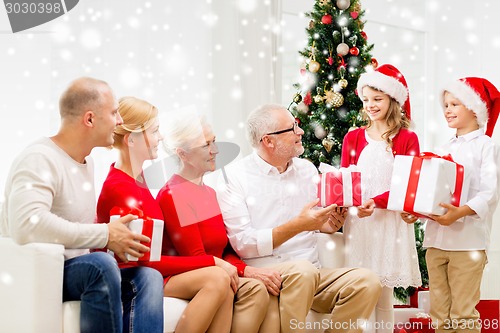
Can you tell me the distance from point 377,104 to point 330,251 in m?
0.71

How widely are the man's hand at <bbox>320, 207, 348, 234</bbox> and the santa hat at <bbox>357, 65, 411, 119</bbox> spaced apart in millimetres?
606

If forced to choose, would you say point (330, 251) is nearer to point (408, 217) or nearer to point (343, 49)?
point (408, 217)

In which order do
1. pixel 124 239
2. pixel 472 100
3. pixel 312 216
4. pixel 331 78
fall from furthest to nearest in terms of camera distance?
pixel 331 78
pixel 472 100
pixel 312 216
pixel 124 239

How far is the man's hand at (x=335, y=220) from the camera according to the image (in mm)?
2795

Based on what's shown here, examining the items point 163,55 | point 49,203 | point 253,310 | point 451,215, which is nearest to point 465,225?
point 451,215

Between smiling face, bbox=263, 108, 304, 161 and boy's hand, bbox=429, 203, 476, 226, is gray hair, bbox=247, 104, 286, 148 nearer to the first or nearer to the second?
smiling face, bbox=263, 108, 304, 161

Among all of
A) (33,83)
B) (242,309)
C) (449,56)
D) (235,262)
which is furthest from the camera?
(449,56)

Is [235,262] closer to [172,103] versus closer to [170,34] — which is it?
[172,103]

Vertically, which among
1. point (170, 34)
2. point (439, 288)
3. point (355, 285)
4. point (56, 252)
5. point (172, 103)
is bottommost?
point (439, 288)

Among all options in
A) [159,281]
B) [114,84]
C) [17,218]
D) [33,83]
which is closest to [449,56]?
[114,84]

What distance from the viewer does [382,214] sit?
2.91m

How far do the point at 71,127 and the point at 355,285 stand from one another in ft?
3.99

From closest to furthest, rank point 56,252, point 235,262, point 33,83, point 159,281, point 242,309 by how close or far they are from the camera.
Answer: point 56,252, point 159,281, point 242,309, point 235,262, point 33,83

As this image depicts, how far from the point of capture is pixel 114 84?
3521mm
